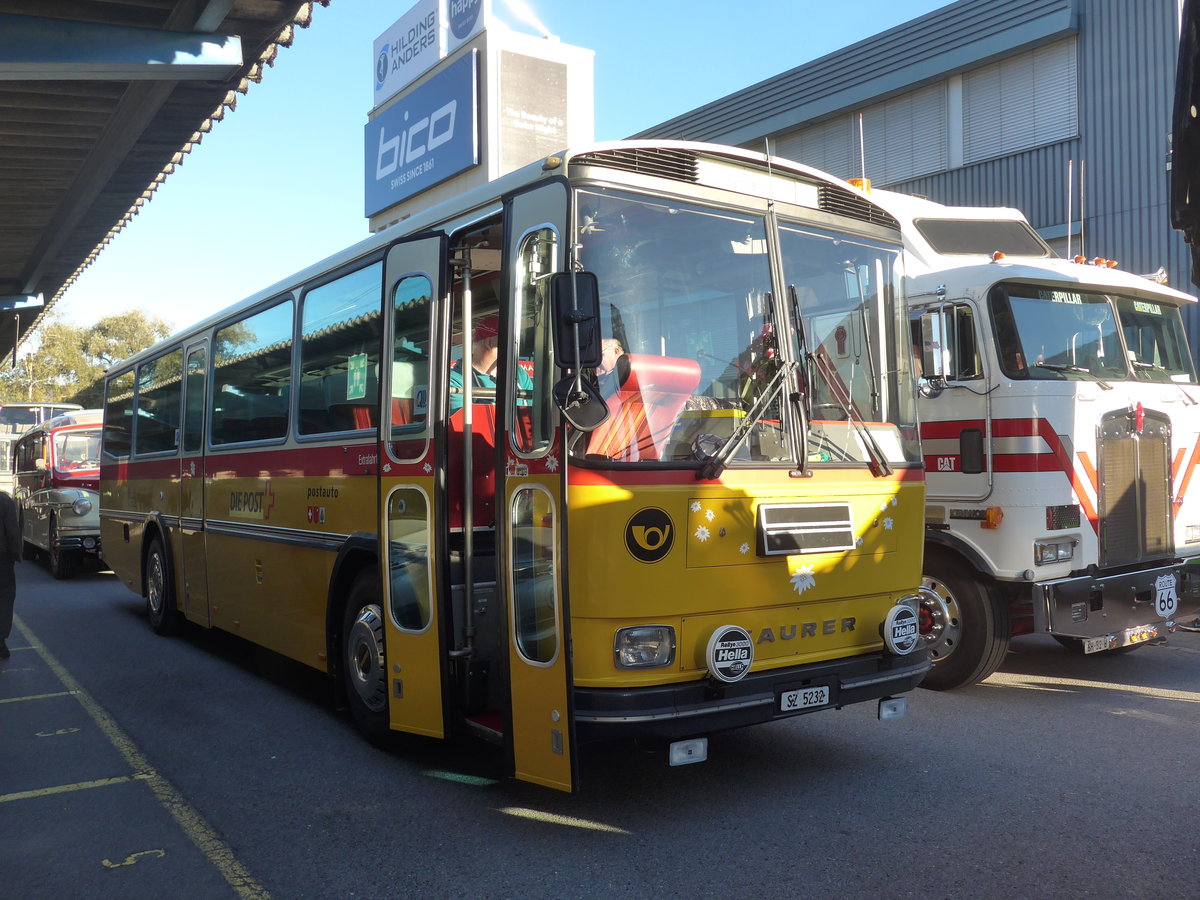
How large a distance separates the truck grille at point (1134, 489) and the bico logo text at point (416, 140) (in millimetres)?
29067

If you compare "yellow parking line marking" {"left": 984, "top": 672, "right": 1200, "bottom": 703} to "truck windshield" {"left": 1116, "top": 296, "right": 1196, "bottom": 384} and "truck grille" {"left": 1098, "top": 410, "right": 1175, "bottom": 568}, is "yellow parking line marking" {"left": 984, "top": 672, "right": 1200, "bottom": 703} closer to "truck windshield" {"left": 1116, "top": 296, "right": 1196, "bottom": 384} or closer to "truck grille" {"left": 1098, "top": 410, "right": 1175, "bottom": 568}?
"truck grille" {"left": 1098, "top": 410, "right": 1175, "bottom": 568}

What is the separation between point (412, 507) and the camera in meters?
5.60

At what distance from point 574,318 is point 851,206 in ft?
7.06

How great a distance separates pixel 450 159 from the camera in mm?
33562

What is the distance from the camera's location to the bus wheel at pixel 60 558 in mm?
15398

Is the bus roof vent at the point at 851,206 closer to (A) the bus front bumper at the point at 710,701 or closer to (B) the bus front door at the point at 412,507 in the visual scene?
(B) the bus front door at the point at 412,507

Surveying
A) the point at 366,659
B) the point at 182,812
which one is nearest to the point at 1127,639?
the point at 366,659

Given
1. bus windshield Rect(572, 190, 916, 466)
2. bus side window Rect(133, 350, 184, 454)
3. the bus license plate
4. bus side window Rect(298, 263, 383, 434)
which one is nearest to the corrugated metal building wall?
bus side window Rect(133, 350, 184, 454)

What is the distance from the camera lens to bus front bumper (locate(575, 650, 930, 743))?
4.42m

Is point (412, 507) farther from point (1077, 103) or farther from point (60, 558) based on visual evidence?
point (1077, 103)

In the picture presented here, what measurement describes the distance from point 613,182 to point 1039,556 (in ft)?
13.5

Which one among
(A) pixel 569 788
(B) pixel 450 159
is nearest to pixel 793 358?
(A) pixel 569 788

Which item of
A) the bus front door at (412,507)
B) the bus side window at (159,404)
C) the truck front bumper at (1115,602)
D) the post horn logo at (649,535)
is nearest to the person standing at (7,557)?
the bus side window at (159,404)

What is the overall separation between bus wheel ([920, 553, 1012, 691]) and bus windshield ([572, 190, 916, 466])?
2175mm
